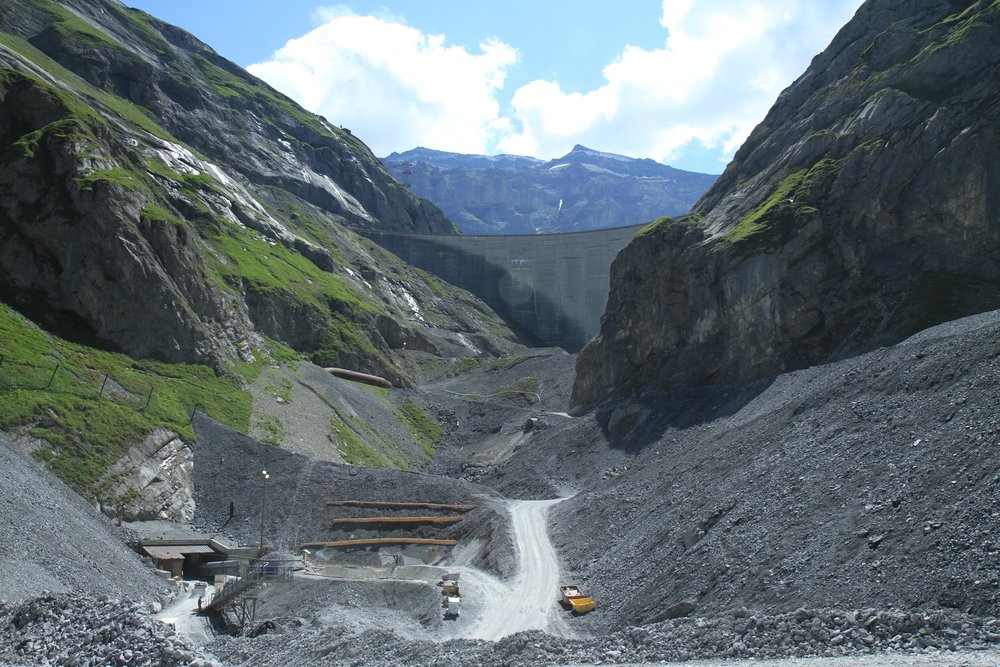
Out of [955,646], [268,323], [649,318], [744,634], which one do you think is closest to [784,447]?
[744,634]

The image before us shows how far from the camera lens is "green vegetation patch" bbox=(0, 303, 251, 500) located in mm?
41094

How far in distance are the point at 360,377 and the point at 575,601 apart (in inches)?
2289

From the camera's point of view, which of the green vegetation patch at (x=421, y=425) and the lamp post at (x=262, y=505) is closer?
the lamp post at (x=262, y=505)

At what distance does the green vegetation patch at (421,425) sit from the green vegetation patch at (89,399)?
20.2m

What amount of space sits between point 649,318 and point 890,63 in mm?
28336

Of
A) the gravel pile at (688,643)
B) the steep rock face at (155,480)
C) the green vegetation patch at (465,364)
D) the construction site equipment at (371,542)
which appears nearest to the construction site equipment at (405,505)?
the construction site equipment at (371,542)

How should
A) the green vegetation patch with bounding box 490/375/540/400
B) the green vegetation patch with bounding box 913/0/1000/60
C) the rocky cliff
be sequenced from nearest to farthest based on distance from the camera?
the green vegetation patch with bounding box 913/0/1000/60 < the rocky cliff < the green vegetation patch with bounding box 490/375/540/400

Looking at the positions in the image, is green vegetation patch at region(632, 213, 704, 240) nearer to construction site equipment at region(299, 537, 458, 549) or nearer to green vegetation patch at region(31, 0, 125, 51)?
construction site equipment at region(299, 537, 458, 549)

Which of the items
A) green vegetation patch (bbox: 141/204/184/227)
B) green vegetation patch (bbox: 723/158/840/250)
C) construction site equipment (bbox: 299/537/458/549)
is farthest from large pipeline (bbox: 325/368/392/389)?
green vegetation patch (bbox: 723/158/840/250)

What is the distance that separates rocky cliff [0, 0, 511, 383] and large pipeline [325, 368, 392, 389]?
2.26 meters

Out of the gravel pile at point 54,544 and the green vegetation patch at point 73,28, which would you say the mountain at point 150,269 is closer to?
the green vegetation patch at point 73,28

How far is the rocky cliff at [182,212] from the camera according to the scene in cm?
6144

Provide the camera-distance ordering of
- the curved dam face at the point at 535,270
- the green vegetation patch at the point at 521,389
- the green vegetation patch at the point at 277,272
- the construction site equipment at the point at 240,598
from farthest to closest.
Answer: the curved dam face at the point at 535,270 < the green vegetation patch at the point at 521,389 < the green vegetation patch at the point at 277,272 < the construction site equipment at the point at 240,598

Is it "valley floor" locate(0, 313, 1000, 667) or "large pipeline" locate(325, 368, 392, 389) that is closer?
"valley floor" locate(0, 313, 1000, 667)
